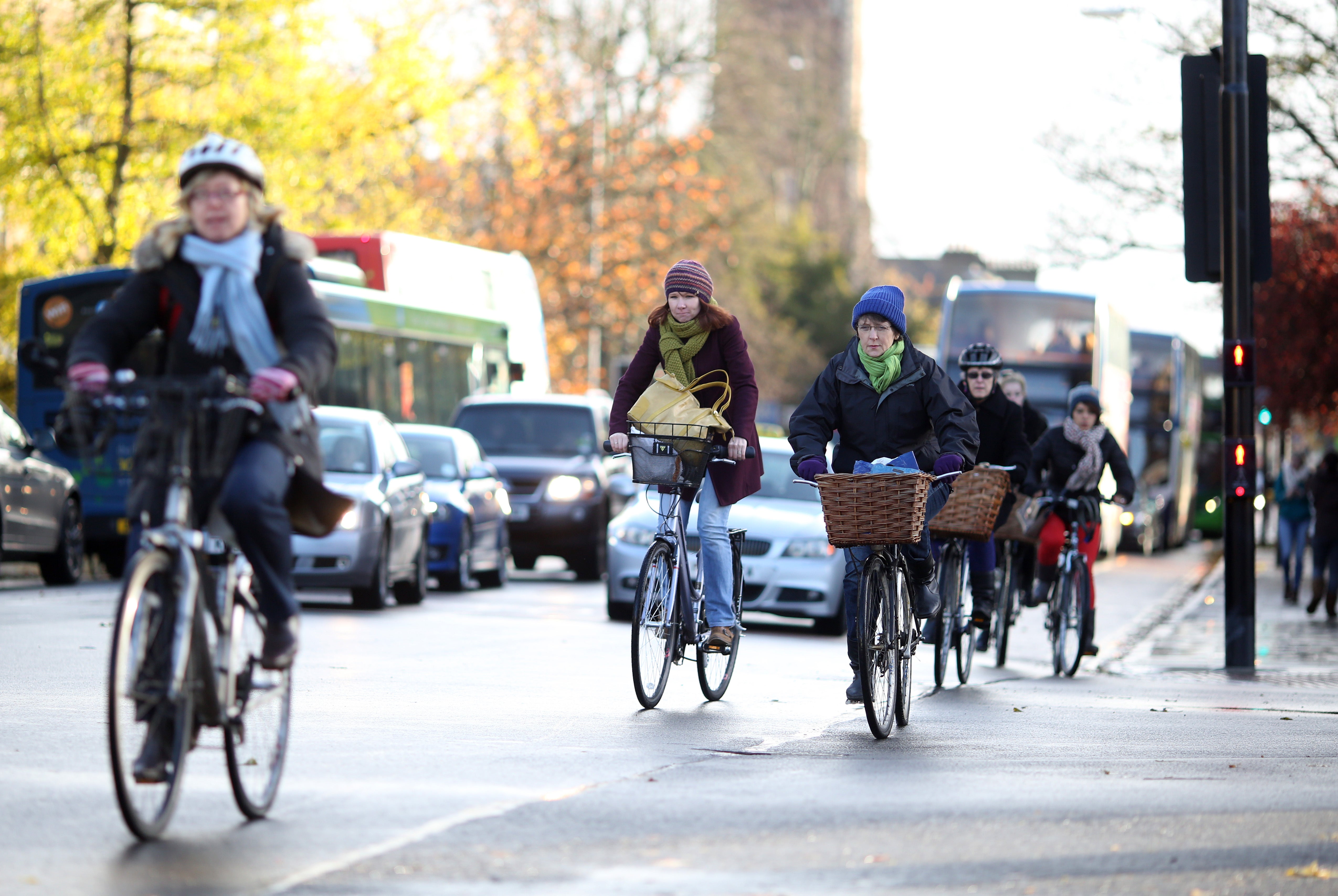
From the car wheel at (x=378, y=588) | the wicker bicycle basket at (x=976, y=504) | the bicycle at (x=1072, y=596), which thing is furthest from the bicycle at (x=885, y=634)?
the car wheel at (x=378, y=588)

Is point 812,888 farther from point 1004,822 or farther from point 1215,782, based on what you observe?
point 1215,782

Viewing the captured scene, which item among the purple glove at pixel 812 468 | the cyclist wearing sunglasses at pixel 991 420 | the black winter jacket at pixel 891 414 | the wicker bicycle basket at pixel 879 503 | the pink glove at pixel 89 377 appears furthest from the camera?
the cyclist wearing sunglasses at pixel 991 420

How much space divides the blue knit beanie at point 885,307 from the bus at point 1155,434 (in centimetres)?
2944

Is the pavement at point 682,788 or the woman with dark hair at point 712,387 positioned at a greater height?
the woman with dark hair at point 712,387

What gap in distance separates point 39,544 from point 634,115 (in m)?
32.0

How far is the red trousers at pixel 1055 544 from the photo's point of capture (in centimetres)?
1343

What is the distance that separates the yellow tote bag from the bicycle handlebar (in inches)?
2.8

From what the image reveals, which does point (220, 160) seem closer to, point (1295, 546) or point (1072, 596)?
point (1072, 596)

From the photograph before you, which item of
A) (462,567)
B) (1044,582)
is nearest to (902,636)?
(1044,582)

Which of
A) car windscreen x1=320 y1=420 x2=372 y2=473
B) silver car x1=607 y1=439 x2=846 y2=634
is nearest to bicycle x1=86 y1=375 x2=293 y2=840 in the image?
silver car x1=607 y1=439 x2=846 y2=634

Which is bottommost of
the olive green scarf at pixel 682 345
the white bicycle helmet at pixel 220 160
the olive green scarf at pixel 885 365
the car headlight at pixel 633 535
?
the car headlight at pixel 633 535

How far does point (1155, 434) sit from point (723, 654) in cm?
3169

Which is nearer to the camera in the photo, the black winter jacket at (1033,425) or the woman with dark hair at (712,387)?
the woman with dark hair at (712,387)

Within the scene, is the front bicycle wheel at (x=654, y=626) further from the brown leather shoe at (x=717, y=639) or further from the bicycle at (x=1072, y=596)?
the bicycle at (x=1072, y=596)
